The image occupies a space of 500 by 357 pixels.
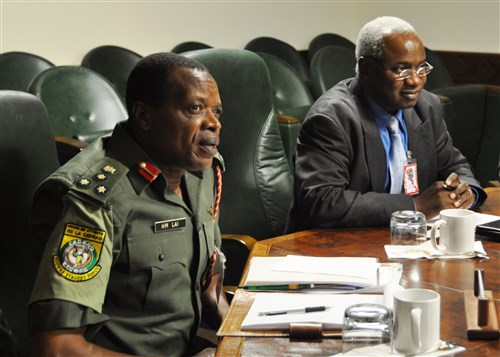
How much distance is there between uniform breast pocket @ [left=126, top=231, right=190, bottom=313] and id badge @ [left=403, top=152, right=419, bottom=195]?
2.90 feet

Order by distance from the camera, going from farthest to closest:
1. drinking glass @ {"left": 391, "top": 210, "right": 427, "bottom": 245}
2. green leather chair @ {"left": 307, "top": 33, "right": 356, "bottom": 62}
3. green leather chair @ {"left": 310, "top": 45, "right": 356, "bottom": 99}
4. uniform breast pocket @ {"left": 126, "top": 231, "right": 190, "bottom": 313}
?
green leather chair @ {"left": 307, "top": 33, "right": 356, "bottom": 62} < green leather chair @ {"left": 310, "top": 45, "right": 356, "bottom": 99} < drinking glass @ {"left": 391, "top": 210, "right": 427, "bottom": 245} < uniform breast pocket @ {"left": 126, "top": 231, "right": 190, "bottom": 313}

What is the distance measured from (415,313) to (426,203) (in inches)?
38.9

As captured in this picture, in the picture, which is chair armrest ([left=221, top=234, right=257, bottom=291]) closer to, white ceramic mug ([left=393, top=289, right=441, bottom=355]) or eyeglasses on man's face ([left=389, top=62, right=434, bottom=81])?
eyeglasses on man's face ([left=389, top=62, right=434, bottom=81])

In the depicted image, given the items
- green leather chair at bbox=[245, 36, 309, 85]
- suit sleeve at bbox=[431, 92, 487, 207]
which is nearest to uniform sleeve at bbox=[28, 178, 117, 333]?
suit sleeve at bbox=[431, 92, 487, 207]

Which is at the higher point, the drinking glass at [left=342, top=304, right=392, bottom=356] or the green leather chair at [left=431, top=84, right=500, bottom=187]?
the drinking glass at [left=342, top=304, right=392, bottom=356]

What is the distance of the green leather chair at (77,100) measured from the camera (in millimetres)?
3549

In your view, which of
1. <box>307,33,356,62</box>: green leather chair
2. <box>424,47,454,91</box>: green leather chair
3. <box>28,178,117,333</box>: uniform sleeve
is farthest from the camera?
<box>307,33,356,62</box>: green leather chair

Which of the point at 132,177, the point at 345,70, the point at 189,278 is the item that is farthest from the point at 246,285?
the point at 345,70

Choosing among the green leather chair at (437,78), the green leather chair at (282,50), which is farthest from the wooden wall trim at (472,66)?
the green leather chair at (282,50)

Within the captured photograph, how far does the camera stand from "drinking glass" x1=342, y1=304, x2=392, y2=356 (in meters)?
1.45

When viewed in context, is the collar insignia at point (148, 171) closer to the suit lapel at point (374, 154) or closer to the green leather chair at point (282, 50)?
the suit lapel at point (374, 154)

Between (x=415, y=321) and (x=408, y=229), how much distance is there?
72 centimetres

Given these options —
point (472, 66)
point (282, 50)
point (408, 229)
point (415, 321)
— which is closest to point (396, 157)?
point (408, 229)

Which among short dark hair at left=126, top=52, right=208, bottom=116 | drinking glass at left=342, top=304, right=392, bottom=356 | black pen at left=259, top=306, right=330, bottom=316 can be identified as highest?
short dark hair at left=126, top=52, right=208, bottom=116
